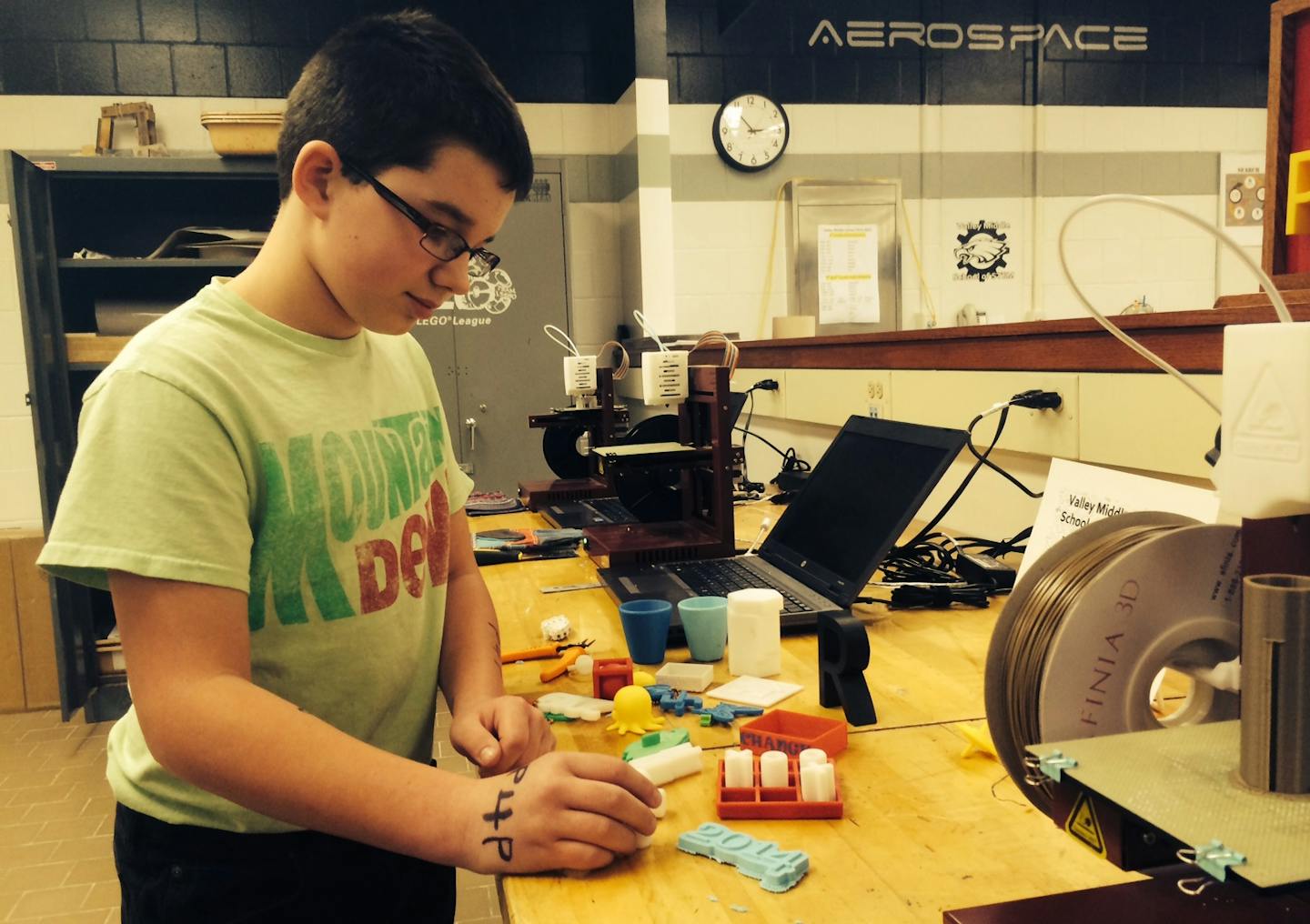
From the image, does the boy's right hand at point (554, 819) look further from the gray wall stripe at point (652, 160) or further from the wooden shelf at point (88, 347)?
the gray wall stripe at point (652, 160)

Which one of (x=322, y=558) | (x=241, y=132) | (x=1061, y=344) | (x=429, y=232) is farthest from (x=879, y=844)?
(x=241, y=132)

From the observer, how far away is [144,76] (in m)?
4.52

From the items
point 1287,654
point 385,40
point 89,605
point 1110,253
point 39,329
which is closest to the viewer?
point 1287,654

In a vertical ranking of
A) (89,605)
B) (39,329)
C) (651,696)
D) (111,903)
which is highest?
(39,329)

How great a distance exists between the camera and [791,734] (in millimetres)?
980

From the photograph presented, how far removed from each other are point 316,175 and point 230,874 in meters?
0.69

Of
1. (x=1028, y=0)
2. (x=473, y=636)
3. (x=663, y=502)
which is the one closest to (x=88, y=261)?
(x=663, y=502)

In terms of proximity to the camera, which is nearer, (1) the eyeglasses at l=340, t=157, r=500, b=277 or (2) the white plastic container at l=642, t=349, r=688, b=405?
(1) the eyeglasses at l=340, t=157, r=500, b=277

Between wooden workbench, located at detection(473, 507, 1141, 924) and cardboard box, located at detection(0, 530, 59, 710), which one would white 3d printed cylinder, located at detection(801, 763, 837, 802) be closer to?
wooden workbench, located at detection(473, 507, 1141, 924)

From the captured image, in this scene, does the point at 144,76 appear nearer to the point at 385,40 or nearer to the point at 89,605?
the point at 89,605

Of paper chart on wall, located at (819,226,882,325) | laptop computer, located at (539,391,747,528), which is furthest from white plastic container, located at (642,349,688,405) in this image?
paper chart on wall, located at (819,226,882,325)

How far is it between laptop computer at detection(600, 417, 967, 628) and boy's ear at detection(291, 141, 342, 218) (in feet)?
2.41

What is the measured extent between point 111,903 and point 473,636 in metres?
1.77

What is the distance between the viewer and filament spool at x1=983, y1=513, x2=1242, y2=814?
635mm
